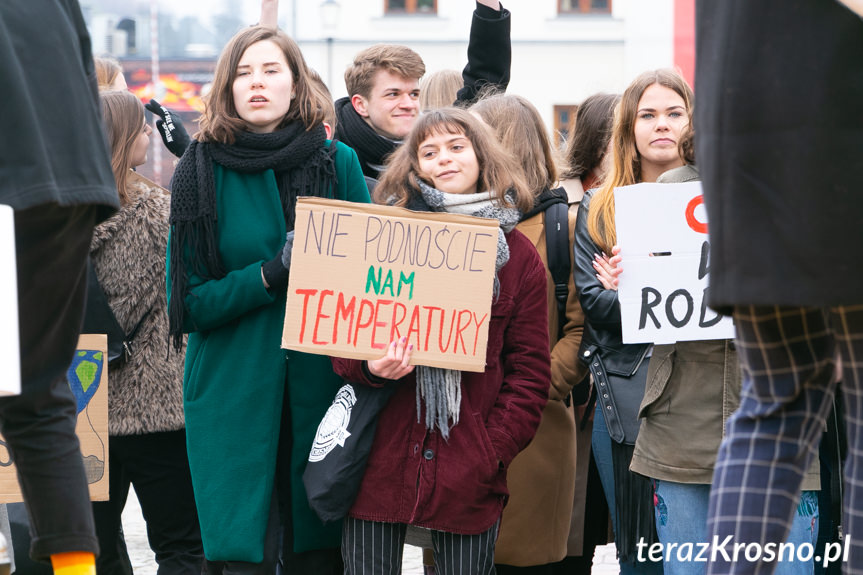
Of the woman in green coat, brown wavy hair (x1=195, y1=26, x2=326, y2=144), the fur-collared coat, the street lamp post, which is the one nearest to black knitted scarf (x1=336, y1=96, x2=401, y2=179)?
the fur-collared coat

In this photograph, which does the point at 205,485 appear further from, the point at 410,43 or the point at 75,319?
the point at 410,43

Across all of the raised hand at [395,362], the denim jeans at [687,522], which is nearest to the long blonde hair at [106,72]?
the raised hand at [395,362]

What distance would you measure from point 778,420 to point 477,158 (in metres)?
1.93

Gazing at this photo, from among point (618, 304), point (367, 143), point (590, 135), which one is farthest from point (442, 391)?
point (367, 143)

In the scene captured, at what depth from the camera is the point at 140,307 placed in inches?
182

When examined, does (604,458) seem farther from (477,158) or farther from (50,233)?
(50,233)

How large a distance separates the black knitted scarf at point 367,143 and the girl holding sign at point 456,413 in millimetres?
1332

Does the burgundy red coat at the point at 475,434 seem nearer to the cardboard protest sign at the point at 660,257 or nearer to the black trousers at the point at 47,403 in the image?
the cardboard protest sign at the point at 660,257

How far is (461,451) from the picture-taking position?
3.67 metres

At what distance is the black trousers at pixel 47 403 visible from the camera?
8.82 feet

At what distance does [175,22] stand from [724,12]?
2985cm

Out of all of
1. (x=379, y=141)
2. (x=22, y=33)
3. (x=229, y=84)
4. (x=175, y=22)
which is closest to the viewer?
(x=22, y=33)

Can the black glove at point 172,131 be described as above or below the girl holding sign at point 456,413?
above

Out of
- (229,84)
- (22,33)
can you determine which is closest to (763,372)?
(22,33)
